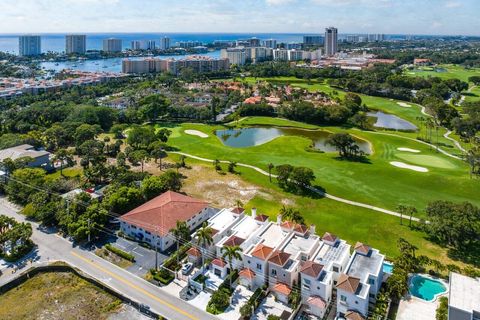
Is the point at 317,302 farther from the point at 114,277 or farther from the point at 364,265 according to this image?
the point at 114,277

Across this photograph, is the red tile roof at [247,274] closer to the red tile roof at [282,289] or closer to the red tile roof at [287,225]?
the red tile roof at [282,289]

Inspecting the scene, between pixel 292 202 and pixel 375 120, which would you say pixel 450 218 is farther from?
pixel 375 120

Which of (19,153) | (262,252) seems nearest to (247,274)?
(262,252)

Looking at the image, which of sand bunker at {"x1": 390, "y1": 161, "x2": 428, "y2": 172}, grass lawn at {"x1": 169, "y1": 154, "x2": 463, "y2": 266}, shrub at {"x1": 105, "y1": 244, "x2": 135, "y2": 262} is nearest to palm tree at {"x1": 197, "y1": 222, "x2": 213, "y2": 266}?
shrub at {"x1": 105, "y1": 244, "x2": 135, "y2": 262}

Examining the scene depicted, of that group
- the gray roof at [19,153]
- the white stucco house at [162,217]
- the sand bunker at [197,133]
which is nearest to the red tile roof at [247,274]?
the white stucco house at [162,217]

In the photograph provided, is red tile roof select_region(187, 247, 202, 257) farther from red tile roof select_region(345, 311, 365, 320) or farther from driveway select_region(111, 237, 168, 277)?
red tile roof select_region(345, 311, 365, 320)

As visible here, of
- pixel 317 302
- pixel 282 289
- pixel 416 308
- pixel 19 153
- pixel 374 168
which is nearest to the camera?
pixel 317 302
